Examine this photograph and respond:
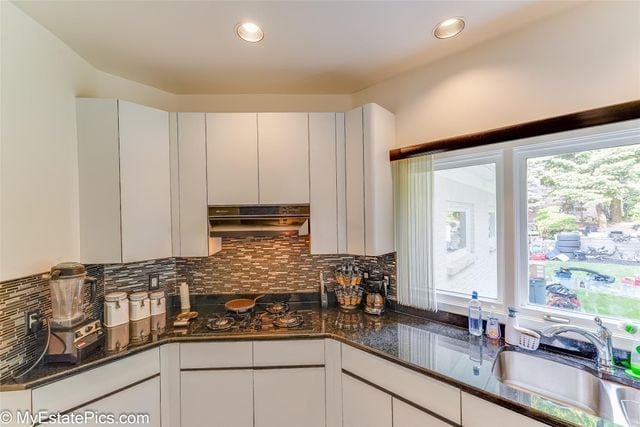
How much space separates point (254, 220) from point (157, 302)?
0.90 m

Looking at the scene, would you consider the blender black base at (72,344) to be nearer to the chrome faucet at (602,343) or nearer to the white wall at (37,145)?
the white wall at (37,145)

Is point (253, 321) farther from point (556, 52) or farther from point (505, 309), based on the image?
point (556, 52)

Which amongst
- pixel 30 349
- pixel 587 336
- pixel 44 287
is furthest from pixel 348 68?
pixel 30 349

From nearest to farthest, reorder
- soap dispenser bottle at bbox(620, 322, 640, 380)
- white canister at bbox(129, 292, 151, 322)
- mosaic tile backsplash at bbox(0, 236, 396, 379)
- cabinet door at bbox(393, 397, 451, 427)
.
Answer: soap dispenser bottle at bbox(620, 322, 640, 380)
cabinet door at bbox(393, 397, 451, 427)
white canister at bbox(129, 292, 151, 322)
mosaic tile backsplash at bbox(0, 236, 396, 379)

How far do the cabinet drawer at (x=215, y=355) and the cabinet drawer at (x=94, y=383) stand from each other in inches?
6.3

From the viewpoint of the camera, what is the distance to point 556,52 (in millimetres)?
1327


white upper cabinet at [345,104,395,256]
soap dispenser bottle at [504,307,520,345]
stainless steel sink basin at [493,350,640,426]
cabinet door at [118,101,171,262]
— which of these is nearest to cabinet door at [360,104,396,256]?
white upper cabinet at [345,104,395,256]

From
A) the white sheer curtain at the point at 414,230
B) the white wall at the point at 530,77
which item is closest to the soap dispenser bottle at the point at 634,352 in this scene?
the white sheer curtain at the point at 414,230

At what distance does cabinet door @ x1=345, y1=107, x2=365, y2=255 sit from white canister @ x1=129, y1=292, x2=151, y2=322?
4.76 ft

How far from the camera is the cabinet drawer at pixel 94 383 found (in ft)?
3.91

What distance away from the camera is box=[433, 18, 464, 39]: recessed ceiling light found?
4.55 ft

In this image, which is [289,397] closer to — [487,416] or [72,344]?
[487,416]

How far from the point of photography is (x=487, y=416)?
1088 mm

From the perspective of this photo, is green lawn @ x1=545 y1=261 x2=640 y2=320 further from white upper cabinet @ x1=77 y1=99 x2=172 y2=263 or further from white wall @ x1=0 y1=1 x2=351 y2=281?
white wall @ x1=0 y1=1 x2=351 y2=281
